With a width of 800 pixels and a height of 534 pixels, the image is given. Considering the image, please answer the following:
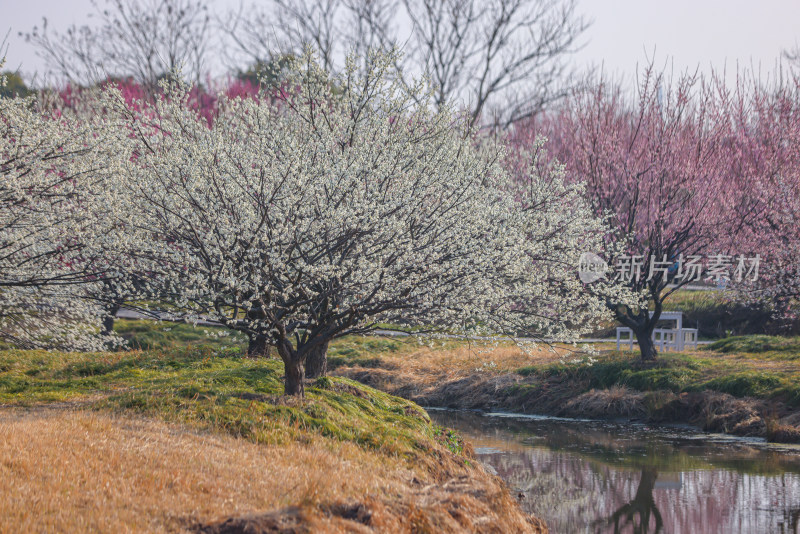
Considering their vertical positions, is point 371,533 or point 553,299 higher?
point 553,299

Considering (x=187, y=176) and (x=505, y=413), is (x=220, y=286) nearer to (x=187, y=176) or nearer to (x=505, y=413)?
(x=187, y=176)

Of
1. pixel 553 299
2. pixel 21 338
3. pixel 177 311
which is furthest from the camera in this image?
pixel 21 338

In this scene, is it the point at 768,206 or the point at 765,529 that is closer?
the point at 765,529

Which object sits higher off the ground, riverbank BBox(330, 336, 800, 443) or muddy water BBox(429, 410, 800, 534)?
riverbank BBox(330, 336, 800, 443)

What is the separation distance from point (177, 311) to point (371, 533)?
576cm

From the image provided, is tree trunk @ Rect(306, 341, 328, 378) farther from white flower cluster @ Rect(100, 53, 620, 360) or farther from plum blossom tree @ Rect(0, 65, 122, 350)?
plum blossom tree @ Rect(0, 65, 122, 350)

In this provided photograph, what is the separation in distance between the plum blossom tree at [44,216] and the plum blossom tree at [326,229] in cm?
128

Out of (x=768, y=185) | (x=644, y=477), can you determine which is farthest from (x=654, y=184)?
(x=644, y=477)

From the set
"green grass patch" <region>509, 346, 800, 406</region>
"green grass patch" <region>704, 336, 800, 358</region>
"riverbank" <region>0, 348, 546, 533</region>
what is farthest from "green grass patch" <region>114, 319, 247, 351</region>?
"green grass patch" <region>704, 336, 800, 358</region>

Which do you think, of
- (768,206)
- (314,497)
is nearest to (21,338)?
(314,497)

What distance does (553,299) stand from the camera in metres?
11.7

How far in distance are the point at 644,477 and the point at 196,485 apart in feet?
28.4

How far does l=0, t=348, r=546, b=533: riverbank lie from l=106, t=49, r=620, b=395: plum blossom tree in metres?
1.27

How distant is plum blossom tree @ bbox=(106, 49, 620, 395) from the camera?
9.83m
